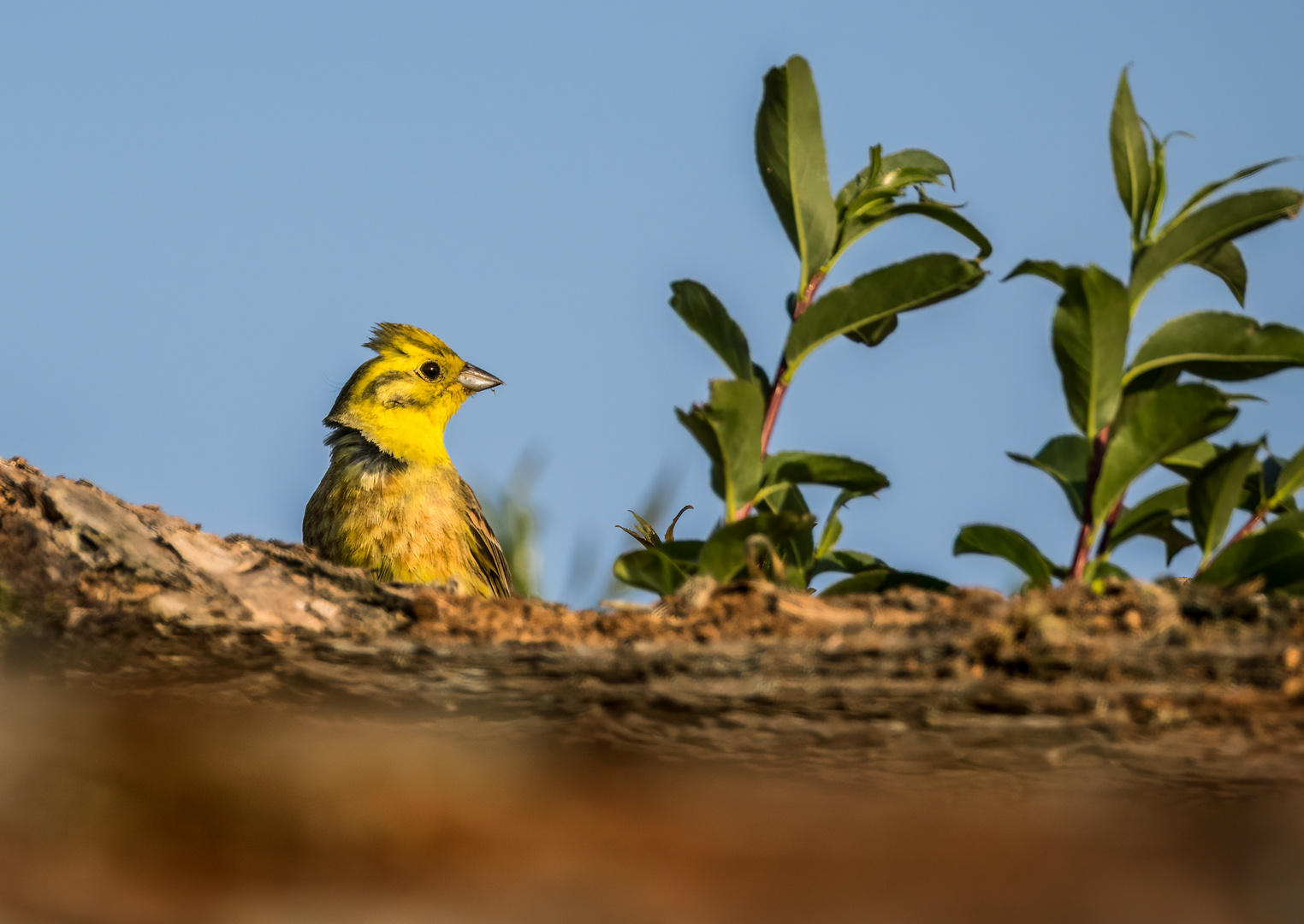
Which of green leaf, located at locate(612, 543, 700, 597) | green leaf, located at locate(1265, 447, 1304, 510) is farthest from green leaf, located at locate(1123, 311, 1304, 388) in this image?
green leaf, located at locate(612, 543, 700, 597)

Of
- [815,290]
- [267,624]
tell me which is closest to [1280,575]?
[815,290]

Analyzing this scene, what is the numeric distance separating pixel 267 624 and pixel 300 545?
78 centimetres

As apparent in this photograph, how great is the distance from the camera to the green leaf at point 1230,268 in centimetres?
180

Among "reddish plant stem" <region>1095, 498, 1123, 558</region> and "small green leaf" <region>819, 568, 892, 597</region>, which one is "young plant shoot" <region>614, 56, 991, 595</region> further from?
"reddish plant stem" <region>1095, 498, 1123, 558</region>

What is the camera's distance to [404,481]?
3740 millimetres

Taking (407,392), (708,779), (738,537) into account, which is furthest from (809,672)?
(407,392)

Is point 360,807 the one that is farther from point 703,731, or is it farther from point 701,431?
point 701,431

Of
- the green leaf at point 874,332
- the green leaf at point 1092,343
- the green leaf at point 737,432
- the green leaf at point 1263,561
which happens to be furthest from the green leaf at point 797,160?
the green leaf at point 1263,561

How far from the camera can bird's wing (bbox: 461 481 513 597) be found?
380cm

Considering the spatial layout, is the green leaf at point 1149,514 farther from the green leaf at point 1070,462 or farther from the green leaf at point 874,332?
the green leaf at point 874,332

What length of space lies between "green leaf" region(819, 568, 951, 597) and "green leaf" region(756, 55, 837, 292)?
50cm

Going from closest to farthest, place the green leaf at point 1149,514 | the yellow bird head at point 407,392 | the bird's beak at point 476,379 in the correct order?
the green leaf at point 1149,514 < the yellow bird head at point 407,392 < the bird's beak at point 476,379

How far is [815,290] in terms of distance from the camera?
6.34 feet

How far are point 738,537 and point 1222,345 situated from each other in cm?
78
